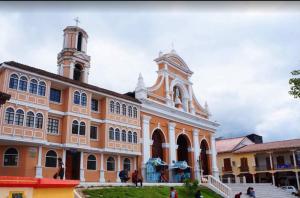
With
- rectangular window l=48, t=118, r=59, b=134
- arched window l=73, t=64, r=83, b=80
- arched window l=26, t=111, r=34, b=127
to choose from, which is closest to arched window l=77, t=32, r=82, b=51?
arched window l=73, t=64, r=83, b=80

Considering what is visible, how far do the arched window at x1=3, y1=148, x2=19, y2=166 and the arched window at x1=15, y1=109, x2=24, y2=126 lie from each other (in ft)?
6.03

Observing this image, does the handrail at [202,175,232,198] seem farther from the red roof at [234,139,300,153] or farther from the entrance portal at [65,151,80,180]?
the red roof at [234,139,300,153]

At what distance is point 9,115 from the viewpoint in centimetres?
1986

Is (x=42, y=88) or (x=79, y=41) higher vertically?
(x=79, y=41)

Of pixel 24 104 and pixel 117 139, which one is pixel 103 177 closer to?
pixel 117 139

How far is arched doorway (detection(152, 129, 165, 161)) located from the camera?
1221 inches

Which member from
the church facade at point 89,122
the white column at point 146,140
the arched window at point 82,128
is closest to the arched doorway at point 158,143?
the church facade at point 89,122

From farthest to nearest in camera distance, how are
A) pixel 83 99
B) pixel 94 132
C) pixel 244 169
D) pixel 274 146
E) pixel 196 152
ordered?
pixel 244 169 < pixel 274 146 < pixel 196 152 < pixel 94 132 < pixel 83 99

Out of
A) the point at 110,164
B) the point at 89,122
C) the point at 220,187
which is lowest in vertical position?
the point at 220,187

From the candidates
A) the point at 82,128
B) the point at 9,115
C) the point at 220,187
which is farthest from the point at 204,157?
the point at 9,115

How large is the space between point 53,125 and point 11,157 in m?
3.65

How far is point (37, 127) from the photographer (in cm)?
2102

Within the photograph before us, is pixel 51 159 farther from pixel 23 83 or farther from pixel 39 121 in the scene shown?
pixel 23 83

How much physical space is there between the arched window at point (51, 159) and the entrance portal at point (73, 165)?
1087 mm
